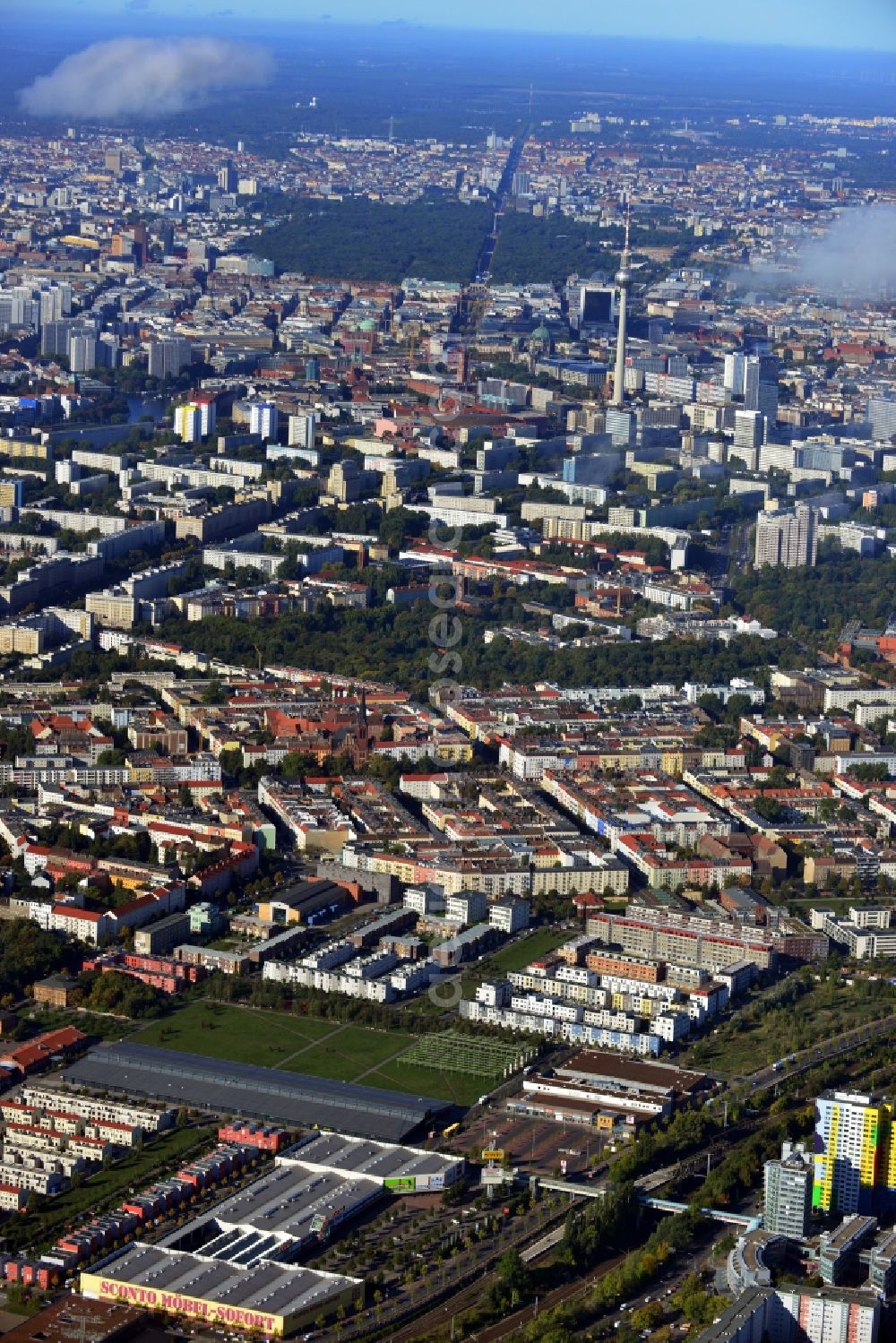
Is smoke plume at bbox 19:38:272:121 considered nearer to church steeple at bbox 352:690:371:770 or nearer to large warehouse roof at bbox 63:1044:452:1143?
church steeple at bbox 352:690:371:770

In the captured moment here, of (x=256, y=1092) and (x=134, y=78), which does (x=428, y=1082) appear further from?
(x=134, y=78)

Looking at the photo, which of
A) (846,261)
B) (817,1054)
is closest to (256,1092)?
(817,1054)

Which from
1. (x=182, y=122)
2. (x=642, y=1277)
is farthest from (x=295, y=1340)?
(x=182, y=122)

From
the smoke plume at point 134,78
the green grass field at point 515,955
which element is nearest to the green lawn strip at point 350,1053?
the green grass field at point 515,955

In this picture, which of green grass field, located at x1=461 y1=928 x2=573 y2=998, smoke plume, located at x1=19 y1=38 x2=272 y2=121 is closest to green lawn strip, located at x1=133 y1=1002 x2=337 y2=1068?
green grass field, located at x1=461 y1=928 x2=573 y2=998

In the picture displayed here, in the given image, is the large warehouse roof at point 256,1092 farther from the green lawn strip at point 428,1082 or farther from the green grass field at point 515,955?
the green grass field at point 515,955
